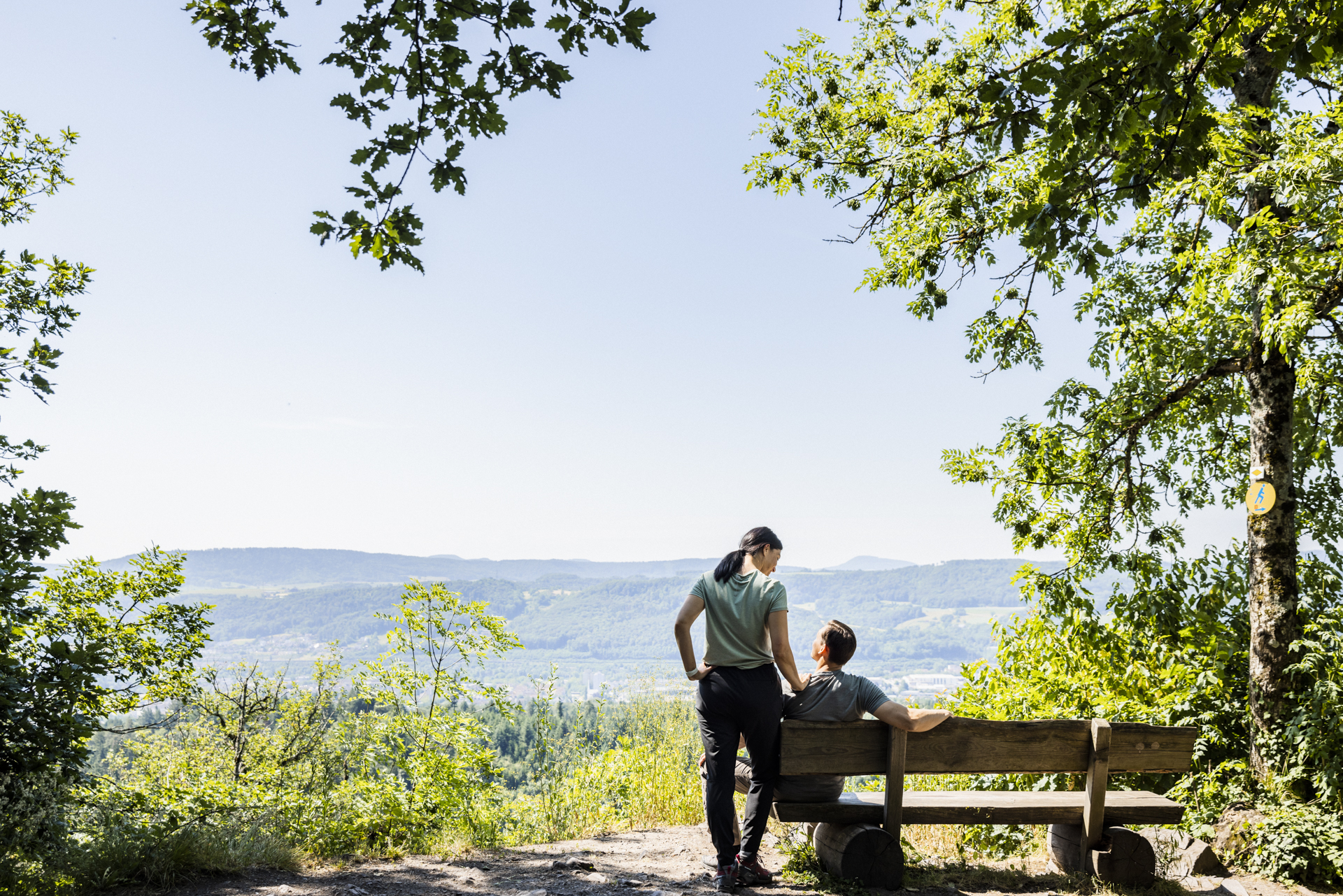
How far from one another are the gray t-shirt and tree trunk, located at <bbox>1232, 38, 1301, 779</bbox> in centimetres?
303

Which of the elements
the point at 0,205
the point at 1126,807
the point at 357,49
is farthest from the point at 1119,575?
the point at 0,205

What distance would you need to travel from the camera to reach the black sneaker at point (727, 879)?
4172 mm

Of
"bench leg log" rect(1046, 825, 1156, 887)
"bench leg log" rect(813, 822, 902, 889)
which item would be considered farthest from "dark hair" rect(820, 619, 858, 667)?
"bench leg log" rect(1046, 825, 1156, 887)

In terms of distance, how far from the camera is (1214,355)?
591cm

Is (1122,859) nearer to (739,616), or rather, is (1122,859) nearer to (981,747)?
(981,747)

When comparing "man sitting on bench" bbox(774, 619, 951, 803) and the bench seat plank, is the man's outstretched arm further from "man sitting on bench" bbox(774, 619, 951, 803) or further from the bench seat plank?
the bench seat plank

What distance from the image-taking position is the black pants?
419 centimetres

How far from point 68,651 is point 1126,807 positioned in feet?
19.2

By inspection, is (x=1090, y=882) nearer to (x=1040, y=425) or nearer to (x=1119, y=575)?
(x=1119, y=575)

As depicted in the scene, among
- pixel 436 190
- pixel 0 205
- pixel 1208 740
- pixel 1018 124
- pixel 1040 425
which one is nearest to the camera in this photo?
pixel 1018 124

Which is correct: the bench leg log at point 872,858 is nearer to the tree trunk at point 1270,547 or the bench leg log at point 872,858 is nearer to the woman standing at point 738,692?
the woman standing at point 738,692

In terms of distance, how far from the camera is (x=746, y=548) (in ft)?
14.5

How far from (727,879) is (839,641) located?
4.31ft

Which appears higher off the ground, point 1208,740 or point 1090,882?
point 1208,740
